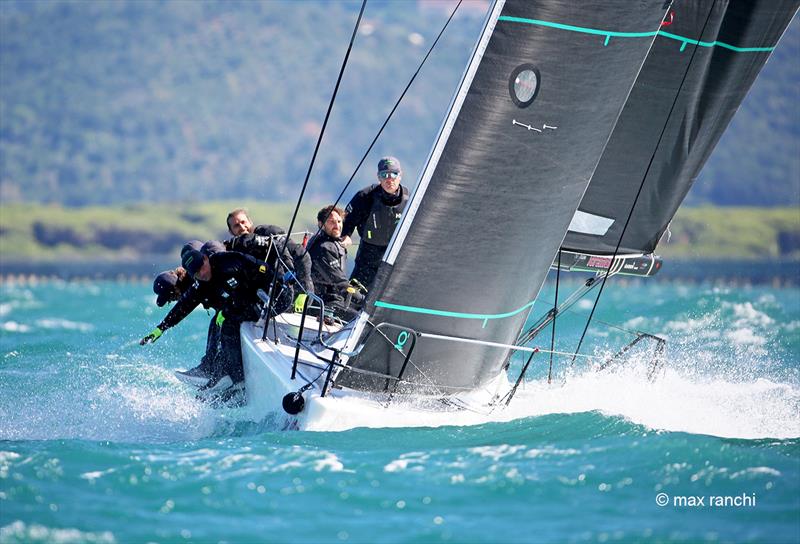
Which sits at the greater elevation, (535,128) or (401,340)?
(535,128)

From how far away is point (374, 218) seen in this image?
9.49m

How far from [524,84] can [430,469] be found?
265 cm

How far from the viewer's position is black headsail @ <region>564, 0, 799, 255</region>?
9.48 meters

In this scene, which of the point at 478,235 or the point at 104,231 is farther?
the point at 104,231

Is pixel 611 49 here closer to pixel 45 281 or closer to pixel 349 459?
pixel 349 459

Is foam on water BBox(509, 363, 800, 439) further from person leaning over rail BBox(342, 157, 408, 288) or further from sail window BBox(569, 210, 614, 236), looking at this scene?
person leaning over rail BBox(342, 157, 408, 288)

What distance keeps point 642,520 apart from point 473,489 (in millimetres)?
1047

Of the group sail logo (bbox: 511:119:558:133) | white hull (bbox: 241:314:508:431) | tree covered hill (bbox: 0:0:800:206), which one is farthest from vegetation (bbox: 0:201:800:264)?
sail logo (bbox: 511:119:558:133)

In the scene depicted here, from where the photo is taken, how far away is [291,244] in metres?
9.00

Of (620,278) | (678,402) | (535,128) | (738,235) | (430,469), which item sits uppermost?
(738,235)

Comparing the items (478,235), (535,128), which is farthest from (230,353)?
(535,128)

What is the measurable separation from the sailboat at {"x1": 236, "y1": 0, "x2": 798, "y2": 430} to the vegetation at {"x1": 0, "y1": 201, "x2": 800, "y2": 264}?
273ft

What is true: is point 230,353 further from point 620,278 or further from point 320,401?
point 620,278

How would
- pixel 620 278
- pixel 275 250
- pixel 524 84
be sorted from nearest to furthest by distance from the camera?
pixel 524 84, pixel 275 250, pixel 620 278
